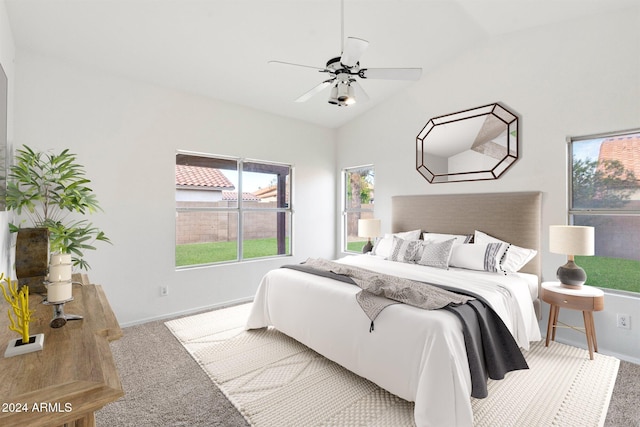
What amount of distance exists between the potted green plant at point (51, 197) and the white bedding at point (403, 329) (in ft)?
5.72

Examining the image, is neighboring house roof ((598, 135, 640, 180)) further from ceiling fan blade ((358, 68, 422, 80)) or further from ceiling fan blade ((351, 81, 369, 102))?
ceiling fan blade ((351, 81, 369, 102))

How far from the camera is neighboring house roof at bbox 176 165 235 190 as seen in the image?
394 centimetres

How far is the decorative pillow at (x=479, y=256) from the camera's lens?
3094mm

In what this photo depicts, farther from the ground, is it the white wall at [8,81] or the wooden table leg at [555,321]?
the white wall at [8,81]

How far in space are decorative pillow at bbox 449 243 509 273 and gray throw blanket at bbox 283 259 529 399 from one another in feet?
3.30

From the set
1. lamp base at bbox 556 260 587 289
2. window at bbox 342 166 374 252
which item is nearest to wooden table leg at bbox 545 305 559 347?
lamp base at bbox 556 260 587 289

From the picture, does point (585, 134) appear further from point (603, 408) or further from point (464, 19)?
point (603, 408)

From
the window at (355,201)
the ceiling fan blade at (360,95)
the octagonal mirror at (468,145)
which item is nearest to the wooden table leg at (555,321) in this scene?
the octagonal mirror at (468,145)

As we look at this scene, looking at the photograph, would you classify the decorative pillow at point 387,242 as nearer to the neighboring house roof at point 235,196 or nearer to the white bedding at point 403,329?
the white bedding at point 403,329

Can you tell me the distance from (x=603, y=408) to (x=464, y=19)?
3460 mm

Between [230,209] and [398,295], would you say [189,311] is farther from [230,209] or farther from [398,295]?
[398,295]

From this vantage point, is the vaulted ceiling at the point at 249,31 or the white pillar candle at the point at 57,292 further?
the vaulted ceiling at the point at 249,31

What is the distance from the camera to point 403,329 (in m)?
1.99

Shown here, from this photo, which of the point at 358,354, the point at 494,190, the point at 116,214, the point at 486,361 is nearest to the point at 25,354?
the point at 358,354
